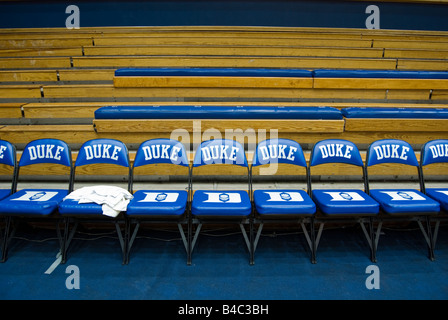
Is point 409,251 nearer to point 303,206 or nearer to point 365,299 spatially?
point 365,299

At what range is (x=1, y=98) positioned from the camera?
3559mm

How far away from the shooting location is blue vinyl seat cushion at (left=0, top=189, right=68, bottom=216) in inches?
78.4

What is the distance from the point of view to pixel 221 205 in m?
1.98

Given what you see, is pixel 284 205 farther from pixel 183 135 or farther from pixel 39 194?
pixel 39 194

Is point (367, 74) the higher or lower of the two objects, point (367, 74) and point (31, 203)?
the higher

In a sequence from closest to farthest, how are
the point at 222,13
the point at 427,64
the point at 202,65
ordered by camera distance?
1. the point at 202,65
2. the point at 427,64
3. the point at 222,13

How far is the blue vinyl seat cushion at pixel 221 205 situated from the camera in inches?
76.7

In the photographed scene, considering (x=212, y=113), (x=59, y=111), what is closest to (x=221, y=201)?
(x=212, y=113)

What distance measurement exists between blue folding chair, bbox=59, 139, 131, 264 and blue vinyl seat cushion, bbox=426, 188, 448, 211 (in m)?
2.49

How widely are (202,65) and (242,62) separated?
59cm

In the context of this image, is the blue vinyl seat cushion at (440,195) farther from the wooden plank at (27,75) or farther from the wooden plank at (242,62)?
the wooden plank at (27,75)

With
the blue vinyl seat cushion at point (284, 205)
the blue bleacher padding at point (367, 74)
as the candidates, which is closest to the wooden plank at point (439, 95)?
the blue bleacher padding at point (367, 74)

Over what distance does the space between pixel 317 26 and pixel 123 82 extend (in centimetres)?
382

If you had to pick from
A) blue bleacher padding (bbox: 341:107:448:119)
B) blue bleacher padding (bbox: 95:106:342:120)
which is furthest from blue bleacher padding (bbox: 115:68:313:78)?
blue bleacher padding (bbox: 341:107:448:119)
